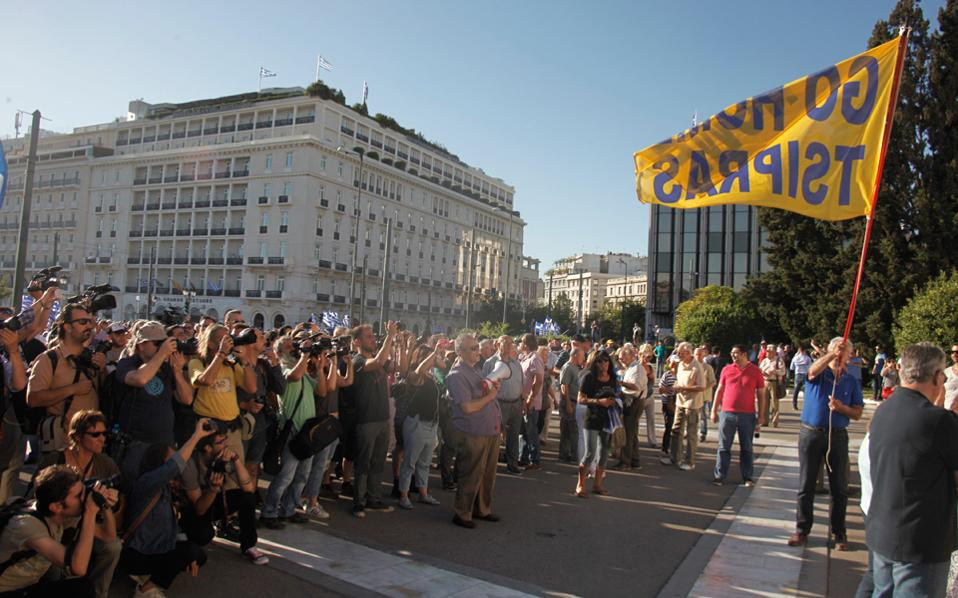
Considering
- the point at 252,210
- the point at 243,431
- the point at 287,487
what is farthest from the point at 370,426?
the point at 252,210

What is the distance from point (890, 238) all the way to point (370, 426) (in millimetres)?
30062

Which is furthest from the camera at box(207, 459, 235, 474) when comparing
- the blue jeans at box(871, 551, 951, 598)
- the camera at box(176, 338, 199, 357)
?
the blue jeans at box(871, 551, 951, 598)

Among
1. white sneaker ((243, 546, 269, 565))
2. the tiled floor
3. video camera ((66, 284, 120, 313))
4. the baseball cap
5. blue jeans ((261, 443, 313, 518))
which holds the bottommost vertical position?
the tiled floor

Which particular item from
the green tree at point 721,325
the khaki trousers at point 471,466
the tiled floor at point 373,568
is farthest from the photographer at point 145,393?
the green tree at point 721,325

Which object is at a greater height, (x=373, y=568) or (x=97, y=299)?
(x=97, y=299)

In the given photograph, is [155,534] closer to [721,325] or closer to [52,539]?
[52,539]

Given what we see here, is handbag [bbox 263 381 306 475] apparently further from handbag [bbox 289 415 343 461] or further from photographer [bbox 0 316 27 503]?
photographer [bbox 0 316 27 503]

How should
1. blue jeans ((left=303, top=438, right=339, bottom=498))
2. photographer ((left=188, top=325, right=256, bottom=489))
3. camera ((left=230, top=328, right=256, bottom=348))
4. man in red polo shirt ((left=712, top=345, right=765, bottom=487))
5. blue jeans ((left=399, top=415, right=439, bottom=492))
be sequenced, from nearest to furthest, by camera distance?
photographer ((left=188, top=325, right=256, bottom=489))
camera ((left=230, top=328, right=256, bottom=348))
blue jeans ((left=303, top=438, right=339, bottom=498))
blue jeans ((left=399, top=415, right=439, bottom=492))
man in red polo shirt ((left=712, top=345, right=765, bottom=487))

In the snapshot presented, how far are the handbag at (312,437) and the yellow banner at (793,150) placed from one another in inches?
173

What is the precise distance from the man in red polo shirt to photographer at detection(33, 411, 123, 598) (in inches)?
307

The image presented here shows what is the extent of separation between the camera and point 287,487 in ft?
23.2

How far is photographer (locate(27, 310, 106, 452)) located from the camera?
5.57 metres

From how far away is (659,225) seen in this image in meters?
66.5

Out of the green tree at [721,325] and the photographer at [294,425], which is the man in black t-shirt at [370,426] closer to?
the photographer at [294,425]
